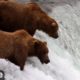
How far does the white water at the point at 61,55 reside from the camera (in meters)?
6.15

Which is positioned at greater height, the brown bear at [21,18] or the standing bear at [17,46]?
the standing bear at [17,46]

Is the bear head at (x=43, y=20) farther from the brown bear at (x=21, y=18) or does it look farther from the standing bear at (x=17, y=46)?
the standing bear at (x=17, y=46)

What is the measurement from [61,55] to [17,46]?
7.54ft

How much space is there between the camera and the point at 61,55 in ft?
26.5

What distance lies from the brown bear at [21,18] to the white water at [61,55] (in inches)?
19.7

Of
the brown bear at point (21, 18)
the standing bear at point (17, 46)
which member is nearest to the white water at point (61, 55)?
the standing bear at point (17, 46)

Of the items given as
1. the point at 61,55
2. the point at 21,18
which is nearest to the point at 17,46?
the point at 21,18

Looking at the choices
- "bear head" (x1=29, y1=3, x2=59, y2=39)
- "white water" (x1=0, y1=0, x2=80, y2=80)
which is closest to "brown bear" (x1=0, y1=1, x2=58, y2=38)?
"bear head" (x1=29, y1=3, x2=59, y2=39)

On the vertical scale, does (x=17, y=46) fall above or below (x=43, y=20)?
above

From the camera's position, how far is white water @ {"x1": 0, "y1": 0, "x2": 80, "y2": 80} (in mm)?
6148

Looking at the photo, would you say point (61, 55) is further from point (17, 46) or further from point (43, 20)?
point (17, 46)

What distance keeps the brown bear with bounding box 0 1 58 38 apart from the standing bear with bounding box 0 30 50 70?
60 cm

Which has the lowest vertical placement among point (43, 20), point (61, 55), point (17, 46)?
point (61, 55)

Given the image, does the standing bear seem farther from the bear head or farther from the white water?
the bear head
